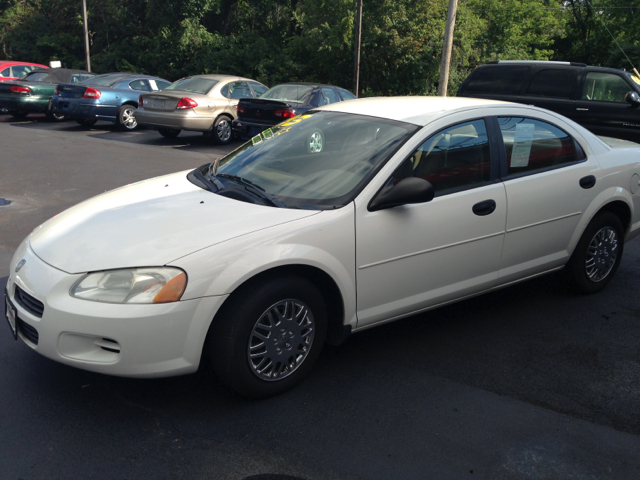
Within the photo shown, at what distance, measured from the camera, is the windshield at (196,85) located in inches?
547

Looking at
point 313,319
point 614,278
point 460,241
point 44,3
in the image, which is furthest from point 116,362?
point 44,3

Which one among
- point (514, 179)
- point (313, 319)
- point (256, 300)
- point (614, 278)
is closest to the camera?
point (256, 300)

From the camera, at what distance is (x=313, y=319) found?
11.3 feet

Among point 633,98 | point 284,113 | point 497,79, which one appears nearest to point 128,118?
point 284,113

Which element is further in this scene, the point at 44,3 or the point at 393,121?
the point at 44,3

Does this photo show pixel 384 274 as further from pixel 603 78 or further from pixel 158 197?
pixel 603 78

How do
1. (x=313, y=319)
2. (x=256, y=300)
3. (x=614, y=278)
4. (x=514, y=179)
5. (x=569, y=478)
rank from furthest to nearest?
(x=614, y=278)
(x=514, y=179)
(x=313, y=319)
(x=256, y=300)
(x=569, y=478)

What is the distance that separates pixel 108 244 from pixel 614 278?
14.6 feet

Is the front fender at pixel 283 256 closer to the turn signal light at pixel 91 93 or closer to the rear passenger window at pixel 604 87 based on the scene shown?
the rear passenger window at pixel 604 87

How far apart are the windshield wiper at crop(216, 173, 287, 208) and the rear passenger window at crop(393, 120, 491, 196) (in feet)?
2.38

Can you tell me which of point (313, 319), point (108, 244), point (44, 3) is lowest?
point (313, 319)

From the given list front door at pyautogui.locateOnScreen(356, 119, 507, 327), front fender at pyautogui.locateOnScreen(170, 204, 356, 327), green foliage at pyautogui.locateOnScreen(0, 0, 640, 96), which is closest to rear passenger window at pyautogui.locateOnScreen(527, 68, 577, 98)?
front door at pyautogui.locateOnScreen(356, 119, 507, 327)

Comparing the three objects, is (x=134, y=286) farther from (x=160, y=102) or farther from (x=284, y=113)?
(x=160, y=102)

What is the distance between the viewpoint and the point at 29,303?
3.17m
